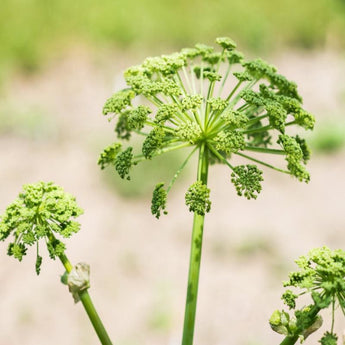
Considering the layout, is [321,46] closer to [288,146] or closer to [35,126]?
[35,126]

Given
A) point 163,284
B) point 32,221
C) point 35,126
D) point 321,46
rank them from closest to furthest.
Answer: point 32,221
point 163,284
point 35,126
point 321,46

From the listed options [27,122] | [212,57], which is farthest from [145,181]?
[212,57]

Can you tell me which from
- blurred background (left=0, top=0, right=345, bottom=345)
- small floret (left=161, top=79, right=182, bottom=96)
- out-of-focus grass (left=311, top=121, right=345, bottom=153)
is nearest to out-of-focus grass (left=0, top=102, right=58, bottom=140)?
blurred background (left=0, top=0, right=345, bottom=345)

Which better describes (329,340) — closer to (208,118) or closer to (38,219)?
(208,118)

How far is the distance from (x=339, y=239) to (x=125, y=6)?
5850 mm

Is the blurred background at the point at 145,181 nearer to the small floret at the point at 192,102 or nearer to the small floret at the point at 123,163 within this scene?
the small floret at the point at 123,163

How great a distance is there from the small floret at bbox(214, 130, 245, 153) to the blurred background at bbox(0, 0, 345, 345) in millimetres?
4243

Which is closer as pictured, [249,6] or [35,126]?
[35,126]

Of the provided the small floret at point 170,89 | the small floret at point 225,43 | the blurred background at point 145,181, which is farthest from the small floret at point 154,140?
the blurred background at point 145,181

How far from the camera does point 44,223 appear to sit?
1.55 meters

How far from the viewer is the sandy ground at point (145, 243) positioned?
5754 mm

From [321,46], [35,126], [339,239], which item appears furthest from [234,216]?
[321,46]

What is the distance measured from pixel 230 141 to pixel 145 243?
5.28m

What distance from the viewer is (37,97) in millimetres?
8711
